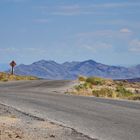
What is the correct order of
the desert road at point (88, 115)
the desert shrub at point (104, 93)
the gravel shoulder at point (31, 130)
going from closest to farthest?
1. the gravel shoulder at point (31, 130)
2. the desert road at point (88, 115)
3. the desert shrub at point (104, 93)

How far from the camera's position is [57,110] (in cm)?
2306

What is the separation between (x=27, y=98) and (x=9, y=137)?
14.5 m

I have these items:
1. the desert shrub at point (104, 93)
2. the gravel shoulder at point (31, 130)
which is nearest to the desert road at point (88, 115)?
the gravel shoulder at point (31, 130)

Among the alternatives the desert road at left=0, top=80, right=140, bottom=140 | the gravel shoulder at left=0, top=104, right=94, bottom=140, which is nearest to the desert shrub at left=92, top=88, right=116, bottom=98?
the desert road at left=0, top=80, right=140, bottom=140

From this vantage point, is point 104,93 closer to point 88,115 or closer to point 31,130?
point 88,115

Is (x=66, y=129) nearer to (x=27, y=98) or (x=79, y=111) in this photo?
(x=79, y=111)

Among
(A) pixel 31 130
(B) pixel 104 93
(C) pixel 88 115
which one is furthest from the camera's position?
(B) pixel 104 93

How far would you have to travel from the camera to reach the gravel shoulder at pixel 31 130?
15.3 m

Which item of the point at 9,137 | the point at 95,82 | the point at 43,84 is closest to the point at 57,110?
the point at 9,137

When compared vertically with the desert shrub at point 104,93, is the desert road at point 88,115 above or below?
below

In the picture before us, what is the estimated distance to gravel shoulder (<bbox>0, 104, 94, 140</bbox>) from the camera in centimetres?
1527

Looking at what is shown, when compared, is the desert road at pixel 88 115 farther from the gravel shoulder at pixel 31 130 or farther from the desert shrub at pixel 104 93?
the desert shrub at pixel 104 93

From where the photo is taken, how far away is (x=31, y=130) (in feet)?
55.0

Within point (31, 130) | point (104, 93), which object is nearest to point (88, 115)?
point (31, 130)
